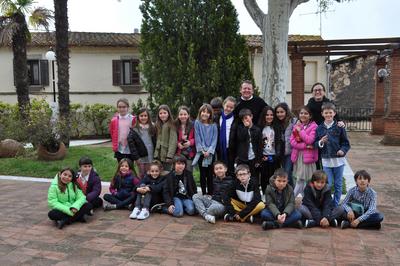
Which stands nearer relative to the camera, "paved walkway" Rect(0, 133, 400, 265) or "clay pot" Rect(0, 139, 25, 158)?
"paved walkway" Rect(0, 133, 400, 265)

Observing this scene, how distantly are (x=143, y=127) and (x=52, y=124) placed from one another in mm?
5267

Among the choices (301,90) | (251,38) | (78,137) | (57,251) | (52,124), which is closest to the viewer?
(57,251)

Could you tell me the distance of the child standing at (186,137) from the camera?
6.18 m

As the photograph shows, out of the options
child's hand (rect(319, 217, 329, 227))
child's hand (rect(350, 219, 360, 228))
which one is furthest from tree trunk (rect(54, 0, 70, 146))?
child's hand (rect(350, 219, 360, 228))

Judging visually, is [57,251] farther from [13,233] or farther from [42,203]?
[42,203]

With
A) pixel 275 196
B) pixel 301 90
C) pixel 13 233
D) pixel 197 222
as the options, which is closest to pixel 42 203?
pixel 13 233

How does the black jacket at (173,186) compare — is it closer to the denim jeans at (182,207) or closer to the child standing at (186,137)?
the denim jeans at (182,207)

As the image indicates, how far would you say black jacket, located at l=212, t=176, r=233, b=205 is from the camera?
5.59m

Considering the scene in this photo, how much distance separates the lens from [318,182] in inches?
208

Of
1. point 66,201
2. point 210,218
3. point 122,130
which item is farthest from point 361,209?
point 66,201

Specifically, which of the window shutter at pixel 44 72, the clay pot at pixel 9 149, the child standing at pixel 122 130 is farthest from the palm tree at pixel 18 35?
the child standing at pixel 122 130

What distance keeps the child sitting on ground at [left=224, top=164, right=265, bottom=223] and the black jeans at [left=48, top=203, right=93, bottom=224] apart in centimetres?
184

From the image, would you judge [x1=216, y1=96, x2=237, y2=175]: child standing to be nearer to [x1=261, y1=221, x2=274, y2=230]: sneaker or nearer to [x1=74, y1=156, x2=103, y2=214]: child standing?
[x1=261, y1=221, x2=274, y2=230]: sneaker

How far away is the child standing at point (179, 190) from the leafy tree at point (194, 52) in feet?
13.9
